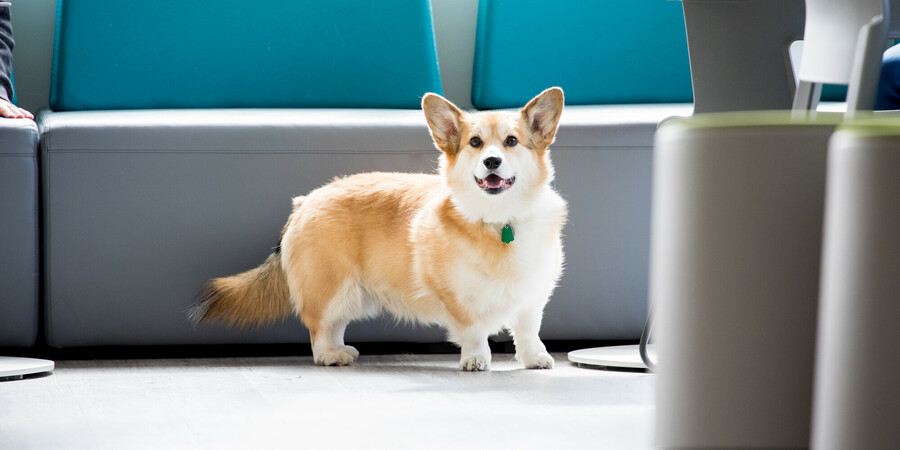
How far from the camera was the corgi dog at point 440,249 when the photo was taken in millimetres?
2156

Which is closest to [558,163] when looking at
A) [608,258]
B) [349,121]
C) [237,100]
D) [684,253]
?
[608,258]

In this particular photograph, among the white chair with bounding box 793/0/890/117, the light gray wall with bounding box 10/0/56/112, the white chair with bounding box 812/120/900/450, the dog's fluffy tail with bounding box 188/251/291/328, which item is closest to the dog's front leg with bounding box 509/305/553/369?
the dog's fluffy tail with bounding box 188/251/291/328

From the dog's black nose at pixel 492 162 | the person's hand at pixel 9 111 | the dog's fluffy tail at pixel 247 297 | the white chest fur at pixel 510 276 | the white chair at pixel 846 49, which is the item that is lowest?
the dog's fluffy tail at pixel 247 297

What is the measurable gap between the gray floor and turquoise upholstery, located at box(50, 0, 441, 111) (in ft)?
3.02

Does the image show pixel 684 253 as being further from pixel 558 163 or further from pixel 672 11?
pixel 672 11

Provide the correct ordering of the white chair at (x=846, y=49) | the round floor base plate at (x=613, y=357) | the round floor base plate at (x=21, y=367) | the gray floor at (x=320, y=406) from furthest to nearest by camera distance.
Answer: the round floor base plate at (x=613, y=357)
the round floor base plate at (x=21, y=367)
the gray floor at (x=320, y=406)
the white chair at (x=846, y=49)

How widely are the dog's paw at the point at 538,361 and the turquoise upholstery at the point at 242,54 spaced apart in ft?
3.45

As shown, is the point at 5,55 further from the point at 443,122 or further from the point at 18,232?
the point at 443,122

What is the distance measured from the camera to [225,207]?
2330mm

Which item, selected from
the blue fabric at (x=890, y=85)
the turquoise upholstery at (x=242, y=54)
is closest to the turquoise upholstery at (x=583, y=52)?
the turquoise upholstery at (x=242, y=54)

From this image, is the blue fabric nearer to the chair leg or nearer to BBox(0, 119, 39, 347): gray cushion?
the chair leg

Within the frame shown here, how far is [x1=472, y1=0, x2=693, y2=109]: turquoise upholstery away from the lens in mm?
3102

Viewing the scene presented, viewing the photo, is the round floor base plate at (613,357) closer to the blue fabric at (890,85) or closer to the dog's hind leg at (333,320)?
the dog's hind leg at (333,320)

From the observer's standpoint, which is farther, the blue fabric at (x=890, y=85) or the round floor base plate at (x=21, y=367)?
the round floor base plate at (x=21, y=367)
